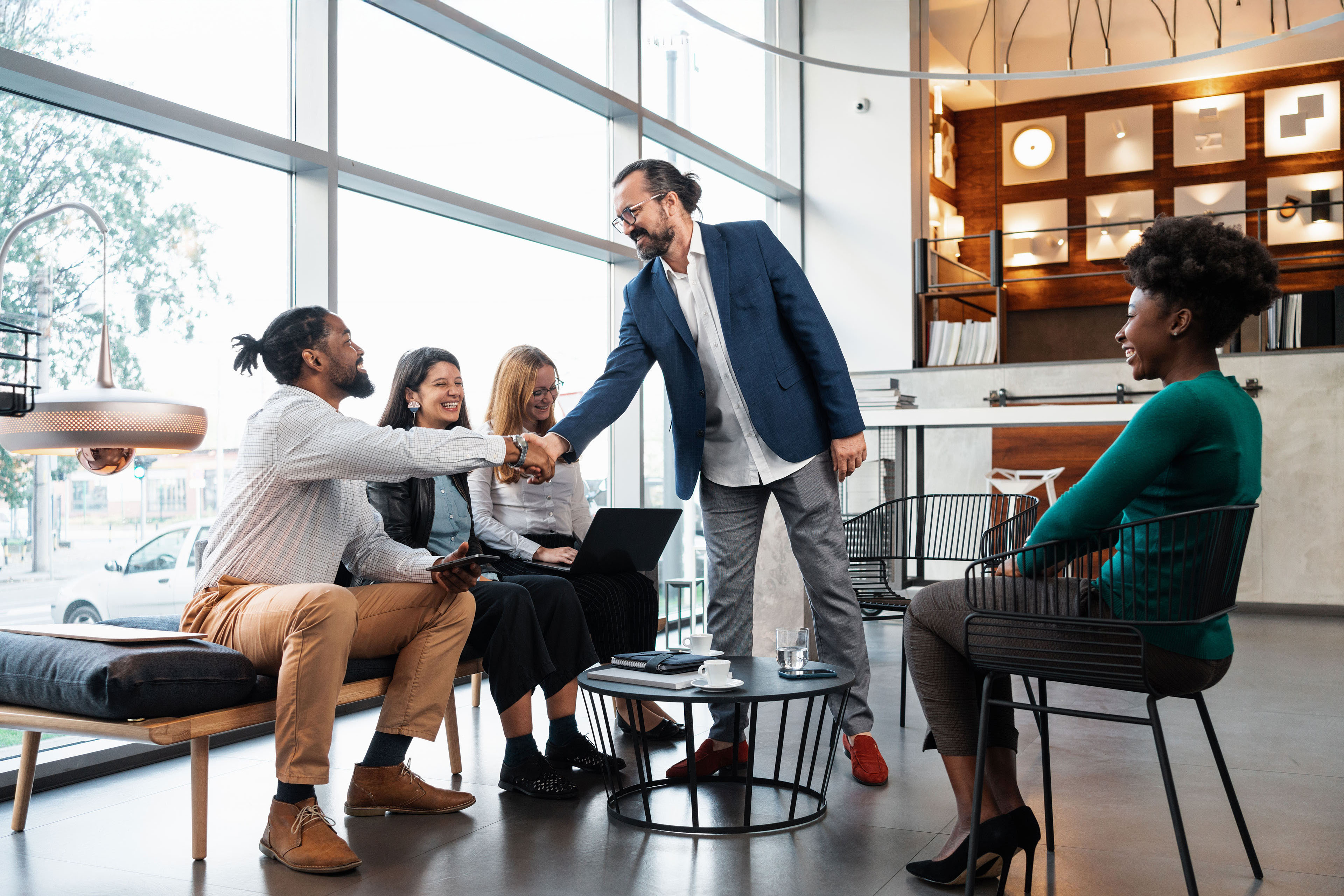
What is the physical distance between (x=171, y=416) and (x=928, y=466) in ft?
19.8

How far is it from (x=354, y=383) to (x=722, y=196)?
4.86 meters

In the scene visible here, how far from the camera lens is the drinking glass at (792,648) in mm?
2398

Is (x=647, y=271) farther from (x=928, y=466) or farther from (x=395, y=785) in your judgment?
(x=928, y=466)

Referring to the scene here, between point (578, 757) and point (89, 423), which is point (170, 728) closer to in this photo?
point (89, 423)

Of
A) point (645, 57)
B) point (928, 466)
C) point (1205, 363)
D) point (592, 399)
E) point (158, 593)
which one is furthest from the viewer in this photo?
point (928, 466)

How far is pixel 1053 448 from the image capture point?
7.51 meters

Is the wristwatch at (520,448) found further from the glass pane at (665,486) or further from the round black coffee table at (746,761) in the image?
the glass pane at (665,486)

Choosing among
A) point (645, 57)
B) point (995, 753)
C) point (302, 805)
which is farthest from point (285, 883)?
point (645, 57)

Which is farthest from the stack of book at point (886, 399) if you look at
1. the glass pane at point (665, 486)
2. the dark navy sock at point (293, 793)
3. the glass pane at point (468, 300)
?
the dark navy sock at point (293, 793)

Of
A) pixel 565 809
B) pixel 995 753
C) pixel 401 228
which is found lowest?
pixel 565 809

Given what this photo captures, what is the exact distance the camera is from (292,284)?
3.75 m

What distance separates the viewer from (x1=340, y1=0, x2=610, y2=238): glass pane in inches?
162

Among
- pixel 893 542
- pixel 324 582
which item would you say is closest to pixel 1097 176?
pixel 893 542

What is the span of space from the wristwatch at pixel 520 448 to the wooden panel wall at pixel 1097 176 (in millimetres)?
7337
